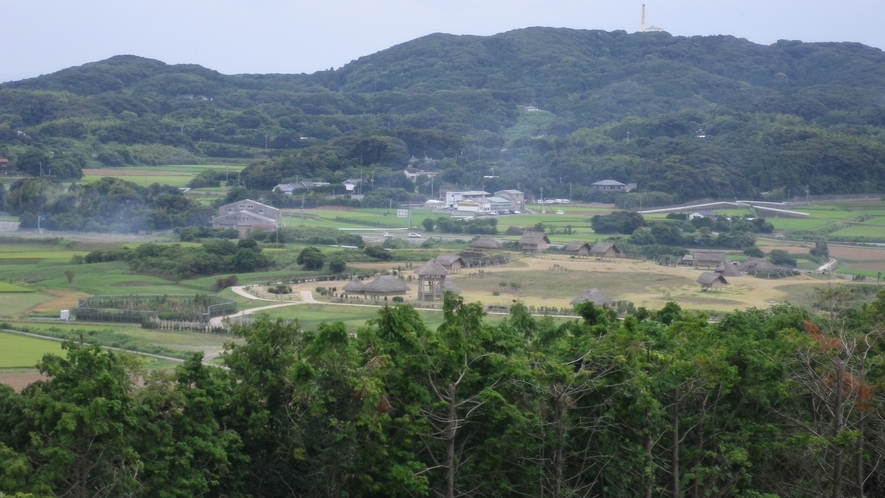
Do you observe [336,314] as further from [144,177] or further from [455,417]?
[144,177]

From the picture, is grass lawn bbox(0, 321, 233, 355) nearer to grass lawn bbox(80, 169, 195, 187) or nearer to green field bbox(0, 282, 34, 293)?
green field bbox(0, 282, 34, 293)

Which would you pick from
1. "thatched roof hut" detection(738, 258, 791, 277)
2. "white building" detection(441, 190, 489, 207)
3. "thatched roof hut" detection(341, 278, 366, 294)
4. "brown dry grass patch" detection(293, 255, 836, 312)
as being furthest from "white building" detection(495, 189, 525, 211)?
"thatched roof hut" detection(341, 278, 366, 294)

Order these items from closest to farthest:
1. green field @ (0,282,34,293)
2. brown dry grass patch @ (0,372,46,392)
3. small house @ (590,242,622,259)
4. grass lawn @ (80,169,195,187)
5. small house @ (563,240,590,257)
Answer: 1. brown dry grass patch @ (0,372,46,392)
2. green field @ (0,282,34,293)
3. small house @ (590,242,622,259)
4. small house @ (563,240,590,257)
5. grass lawn @ (80,169,195,187)

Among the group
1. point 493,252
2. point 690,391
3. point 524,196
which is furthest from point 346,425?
point 524,196

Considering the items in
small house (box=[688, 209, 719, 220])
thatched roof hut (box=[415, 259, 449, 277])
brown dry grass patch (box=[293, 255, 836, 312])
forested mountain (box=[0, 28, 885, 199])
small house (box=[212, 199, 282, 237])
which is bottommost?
brown dry grass patch (box=[293, 255, 836, 312])

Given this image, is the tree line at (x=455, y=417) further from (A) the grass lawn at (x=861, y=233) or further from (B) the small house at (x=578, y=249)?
(A) the grass lawn at (x=861, y=233)

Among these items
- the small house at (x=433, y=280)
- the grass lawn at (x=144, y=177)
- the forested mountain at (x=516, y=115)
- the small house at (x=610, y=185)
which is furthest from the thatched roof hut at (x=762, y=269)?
the grass lawn at (x=144, y=177)

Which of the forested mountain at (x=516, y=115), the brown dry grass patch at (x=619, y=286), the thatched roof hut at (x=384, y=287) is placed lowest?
the brown dry grass patch at (x=619, y=286)
